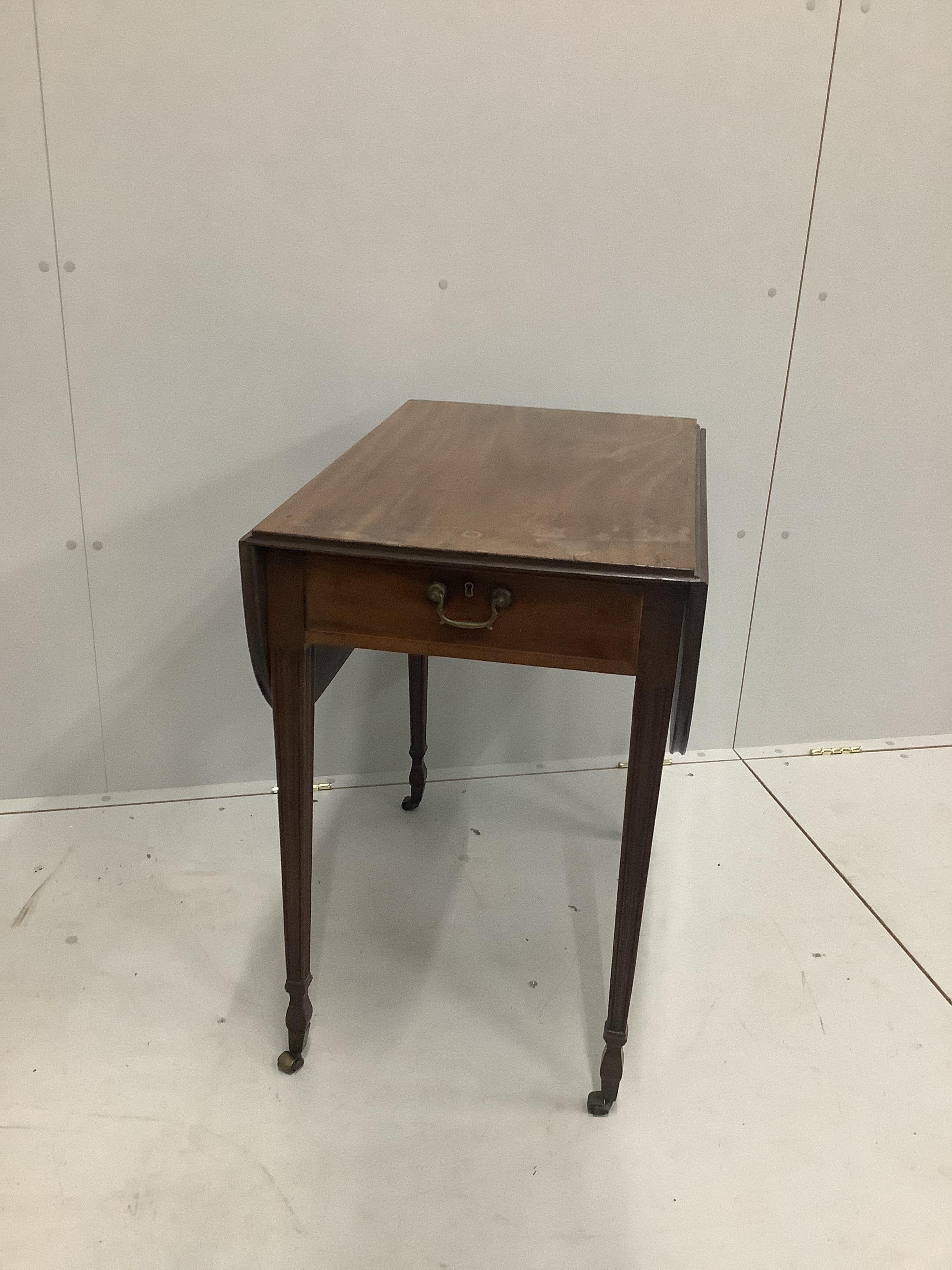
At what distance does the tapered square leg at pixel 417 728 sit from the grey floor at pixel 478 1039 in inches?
1.9

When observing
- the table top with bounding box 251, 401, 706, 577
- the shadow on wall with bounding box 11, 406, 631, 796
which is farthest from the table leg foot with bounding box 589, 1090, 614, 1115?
the shadow on wall with bounding box 11, 406, 631, 796

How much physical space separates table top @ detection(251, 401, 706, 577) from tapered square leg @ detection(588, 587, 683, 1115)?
76mm

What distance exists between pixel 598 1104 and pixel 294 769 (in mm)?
601

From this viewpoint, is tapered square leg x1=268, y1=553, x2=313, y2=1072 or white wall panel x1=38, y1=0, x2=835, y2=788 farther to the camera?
white wall panel x1=38, y1=0, x2=835, y2=788

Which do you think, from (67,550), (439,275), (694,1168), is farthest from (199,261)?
(694,1168)

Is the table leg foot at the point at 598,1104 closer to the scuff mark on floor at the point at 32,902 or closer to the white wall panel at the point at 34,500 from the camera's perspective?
the scuff mark on floor at the point at 32,902

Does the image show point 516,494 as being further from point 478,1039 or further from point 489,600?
point 478,1039

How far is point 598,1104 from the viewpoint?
1.28 metres

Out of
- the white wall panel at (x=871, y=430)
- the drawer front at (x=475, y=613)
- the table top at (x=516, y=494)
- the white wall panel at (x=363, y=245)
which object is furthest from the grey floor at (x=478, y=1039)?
the table top at (x=516, y=494)

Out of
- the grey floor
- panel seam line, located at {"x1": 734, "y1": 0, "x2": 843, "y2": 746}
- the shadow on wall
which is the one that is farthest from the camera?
the shadow on wall

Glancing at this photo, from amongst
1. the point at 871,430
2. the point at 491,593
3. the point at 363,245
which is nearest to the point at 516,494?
the point at 491,593

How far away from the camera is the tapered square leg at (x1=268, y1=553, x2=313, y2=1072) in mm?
1107

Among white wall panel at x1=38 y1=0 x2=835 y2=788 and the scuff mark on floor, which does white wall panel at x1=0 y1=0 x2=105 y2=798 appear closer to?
white wall panel at x1=38 y1=0 x2=835 y2=788

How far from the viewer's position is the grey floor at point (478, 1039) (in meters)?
1.14
